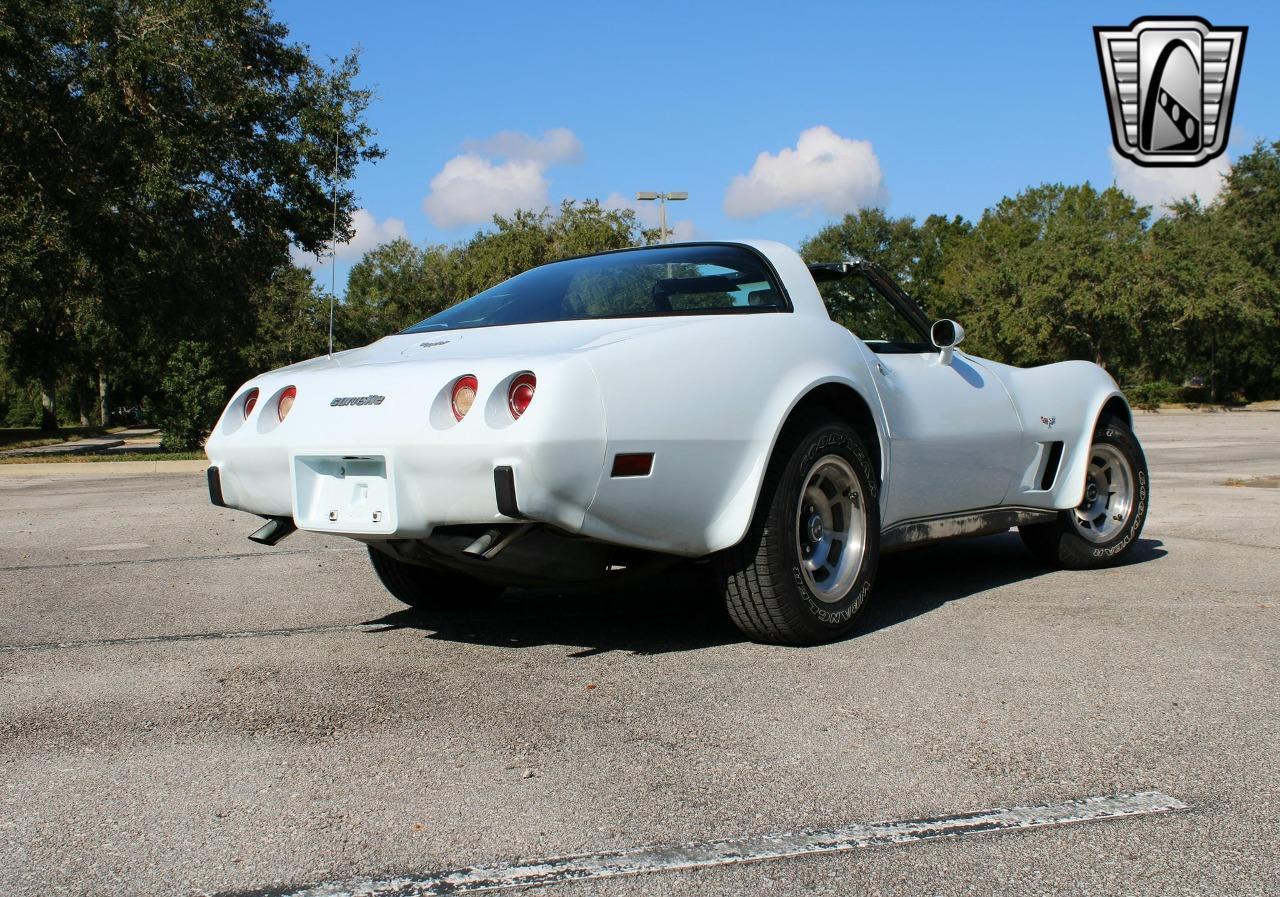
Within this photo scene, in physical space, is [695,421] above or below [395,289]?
below

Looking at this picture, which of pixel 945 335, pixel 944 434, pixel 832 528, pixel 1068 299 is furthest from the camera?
pixel 1068 299

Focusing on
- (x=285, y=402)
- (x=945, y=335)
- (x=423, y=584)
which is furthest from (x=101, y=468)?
(x=945, y=335)

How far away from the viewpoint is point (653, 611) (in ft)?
17.0

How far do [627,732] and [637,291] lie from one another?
6.10 ft

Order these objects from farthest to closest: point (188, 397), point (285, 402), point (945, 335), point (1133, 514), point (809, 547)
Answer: point (188, 397) < point (1133, 514) < point (945, 335) < point (809, 547) < point (285, 402)

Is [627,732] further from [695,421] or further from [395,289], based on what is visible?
[395,289]

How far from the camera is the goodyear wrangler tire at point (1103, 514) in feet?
20.1

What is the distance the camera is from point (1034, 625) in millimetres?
4734

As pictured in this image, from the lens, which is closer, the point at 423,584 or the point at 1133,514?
the point at 423,584

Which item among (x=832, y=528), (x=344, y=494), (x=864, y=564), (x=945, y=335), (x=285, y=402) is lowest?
(x=864, y=564)

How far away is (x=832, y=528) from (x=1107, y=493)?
2463 mm

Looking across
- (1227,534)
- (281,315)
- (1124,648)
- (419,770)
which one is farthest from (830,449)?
(281,315)

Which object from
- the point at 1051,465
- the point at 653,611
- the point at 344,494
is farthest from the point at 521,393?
the point at 1051,465

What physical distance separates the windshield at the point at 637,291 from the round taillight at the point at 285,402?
0.69 m
